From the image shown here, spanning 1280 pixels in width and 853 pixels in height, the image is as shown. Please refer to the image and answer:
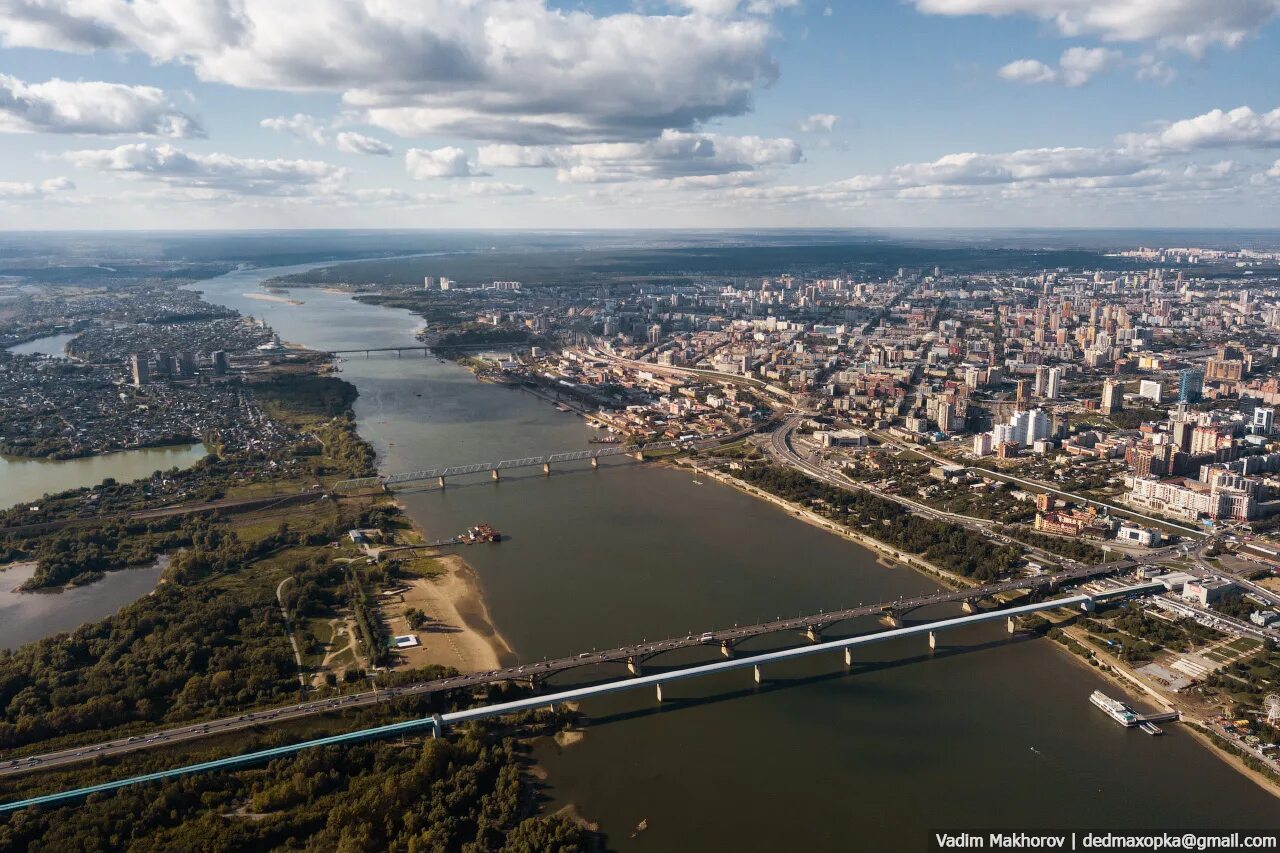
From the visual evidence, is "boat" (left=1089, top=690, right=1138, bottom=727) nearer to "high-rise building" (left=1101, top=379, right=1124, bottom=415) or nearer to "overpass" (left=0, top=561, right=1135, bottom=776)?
"overpass" (left=0, top=561, right=1135, bottom=776)

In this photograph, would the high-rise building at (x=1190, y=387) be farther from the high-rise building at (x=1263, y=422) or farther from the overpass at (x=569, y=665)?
the overpass at (x=569, y=665)

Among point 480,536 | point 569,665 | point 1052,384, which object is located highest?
point 1052,384

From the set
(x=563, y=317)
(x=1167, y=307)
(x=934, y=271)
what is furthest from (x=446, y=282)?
(x=1167, y=307)

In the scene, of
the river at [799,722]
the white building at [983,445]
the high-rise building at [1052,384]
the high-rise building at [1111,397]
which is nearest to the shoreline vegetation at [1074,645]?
the river at [799,722]

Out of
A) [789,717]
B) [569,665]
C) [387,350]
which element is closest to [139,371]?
[387,350]

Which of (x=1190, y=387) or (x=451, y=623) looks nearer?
(x=451, y=623)

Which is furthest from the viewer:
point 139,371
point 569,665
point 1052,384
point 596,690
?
point 139,371

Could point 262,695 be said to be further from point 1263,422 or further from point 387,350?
point 387,350
